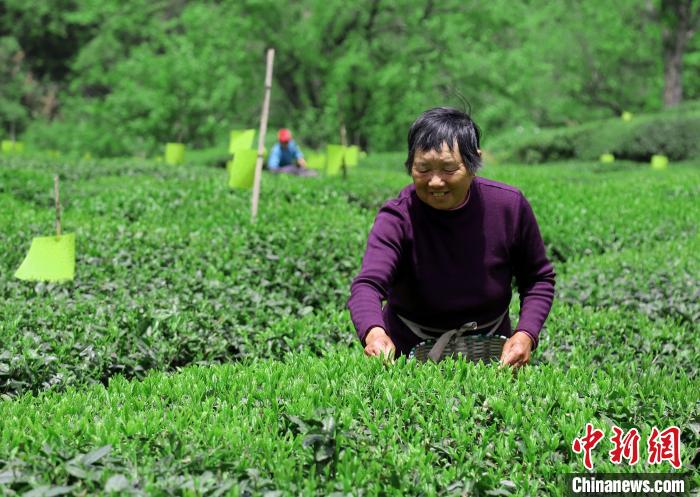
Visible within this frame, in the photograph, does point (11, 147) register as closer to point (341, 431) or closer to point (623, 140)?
point (623, 140)

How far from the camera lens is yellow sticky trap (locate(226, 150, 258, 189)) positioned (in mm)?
6953

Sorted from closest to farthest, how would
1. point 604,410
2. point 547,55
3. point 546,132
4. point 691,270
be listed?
point 604,410 < point 691,270 < point 546,132 < point 547,55

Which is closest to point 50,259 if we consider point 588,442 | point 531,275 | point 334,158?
point 531,275

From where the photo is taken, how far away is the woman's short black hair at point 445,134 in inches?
116

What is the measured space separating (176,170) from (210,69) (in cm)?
1000

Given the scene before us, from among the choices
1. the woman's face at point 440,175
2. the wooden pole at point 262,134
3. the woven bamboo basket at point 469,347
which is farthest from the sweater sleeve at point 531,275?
the wooden pole at point 262,134

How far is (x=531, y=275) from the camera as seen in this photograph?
130 inches

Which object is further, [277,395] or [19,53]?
[19,53]

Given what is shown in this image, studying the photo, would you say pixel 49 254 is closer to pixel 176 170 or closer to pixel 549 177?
pixel 176 170

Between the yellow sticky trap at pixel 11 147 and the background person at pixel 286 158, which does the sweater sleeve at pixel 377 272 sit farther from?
the yellow sticky trap at pixel 11 147

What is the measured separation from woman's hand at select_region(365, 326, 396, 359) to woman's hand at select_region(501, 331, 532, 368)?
52 cm

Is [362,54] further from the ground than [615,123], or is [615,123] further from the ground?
[362,54]

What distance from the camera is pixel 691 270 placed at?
21.1 feet

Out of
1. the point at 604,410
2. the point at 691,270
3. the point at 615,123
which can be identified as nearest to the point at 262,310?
the point at 604,410
